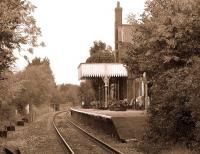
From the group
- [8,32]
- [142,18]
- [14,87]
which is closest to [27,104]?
[14,87]

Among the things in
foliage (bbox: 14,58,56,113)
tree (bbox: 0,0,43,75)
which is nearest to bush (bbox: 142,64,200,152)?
tree (bbox: 0,0,43,75)

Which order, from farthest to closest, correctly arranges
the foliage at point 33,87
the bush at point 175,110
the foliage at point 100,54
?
1. the foliage at point 100,54
2. the foliage at point 33,87
3. the bush at point 175,110

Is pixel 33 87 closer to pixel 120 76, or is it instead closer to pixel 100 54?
pixel 100 54

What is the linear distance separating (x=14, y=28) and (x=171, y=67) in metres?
6.46

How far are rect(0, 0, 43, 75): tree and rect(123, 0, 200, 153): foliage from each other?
194 inches

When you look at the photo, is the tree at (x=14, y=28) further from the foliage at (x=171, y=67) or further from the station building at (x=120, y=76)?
the station building at (x=120, y=76)

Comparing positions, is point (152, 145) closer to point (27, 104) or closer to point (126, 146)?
point (126, 146)

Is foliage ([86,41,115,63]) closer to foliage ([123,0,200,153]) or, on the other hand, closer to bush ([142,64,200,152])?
foliage ([123,0,200,153])

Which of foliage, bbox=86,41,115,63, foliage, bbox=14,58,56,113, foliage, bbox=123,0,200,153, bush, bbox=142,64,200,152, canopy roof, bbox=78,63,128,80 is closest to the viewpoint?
bush, bbox=142,64,200,152

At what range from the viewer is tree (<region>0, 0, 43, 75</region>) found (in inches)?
704

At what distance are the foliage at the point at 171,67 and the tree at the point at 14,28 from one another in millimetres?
4934

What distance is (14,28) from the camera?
64.8 feet

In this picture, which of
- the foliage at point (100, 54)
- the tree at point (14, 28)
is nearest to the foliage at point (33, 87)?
the foliage at point (100, 54)

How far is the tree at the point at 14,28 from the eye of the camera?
58.6 feet
